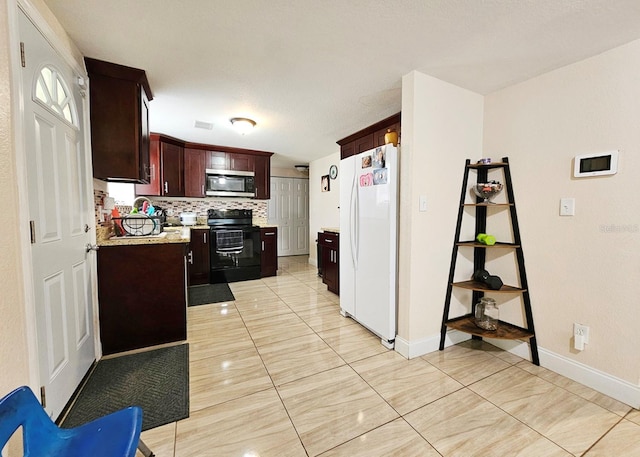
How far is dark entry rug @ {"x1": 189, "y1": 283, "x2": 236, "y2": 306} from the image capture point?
339 centimetres

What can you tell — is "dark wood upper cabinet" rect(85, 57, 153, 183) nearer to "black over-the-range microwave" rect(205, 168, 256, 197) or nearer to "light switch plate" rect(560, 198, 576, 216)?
"black over-the-range microwave" rect(205, 168, 256, 197)

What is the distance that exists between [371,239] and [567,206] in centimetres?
141

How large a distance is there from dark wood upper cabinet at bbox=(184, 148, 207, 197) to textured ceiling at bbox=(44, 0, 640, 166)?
1847mm

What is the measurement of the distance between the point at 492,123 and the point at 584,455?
7.39 ft

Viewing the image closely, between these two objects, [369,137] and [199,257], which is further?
[199,257]

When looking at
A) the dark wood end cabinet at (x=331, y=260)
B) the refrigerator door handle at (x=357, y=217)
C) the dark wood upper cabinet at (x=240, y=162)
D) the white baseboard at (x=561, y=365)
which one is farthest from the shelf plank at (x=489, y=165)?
the dark wood upper cabinet at (x=240, y=162)

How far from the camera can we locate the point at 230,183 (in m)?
4.56

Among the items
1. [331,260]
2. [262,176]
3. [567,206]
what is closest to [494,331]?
[567,206]

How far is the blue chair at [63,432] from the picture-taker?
30.9 inches

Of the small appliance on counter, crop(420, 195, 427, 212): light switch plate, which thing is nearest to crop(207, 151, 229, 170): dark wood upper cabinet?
the small appliance on counter

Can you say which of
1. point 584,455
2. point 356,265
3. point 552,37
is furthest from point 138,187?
point 584,455

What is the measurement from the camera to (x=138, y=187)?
3.89 m

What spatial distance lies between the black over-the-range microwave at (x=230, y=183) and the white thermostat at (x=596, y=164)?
418cm

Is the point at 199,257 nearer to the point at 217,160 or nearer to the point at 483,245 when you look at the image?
the point at 217,160
